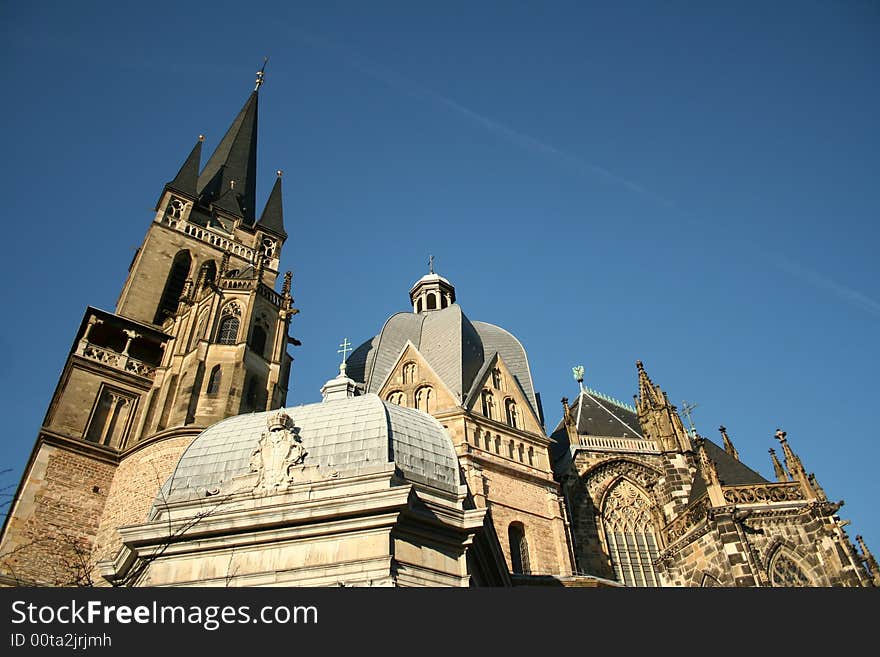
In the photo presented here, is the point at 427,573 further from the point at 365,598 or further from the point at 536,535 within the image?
the point at 536,535

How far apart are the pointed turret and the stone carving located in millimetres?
18647

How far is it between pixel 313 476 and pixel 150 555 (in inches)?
115

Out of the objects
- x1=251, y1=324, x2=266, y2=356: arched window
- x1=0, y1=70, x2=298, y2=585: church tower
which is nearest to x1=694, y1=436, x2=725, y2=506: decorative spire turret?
x1=0, y1=70, x2=298, y2=585: church tower

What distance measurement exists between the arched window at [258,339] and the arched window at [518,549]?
10987 millimetres

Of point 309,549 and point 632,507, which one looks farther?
point 632,507

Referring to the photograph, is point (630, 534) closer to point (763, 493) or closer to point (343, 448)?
point (763, 493)

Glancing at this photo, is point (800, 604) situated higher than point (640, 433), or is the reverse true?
point (640, 433)

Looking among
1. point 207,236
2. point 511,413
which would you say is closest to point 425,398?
point 511,413

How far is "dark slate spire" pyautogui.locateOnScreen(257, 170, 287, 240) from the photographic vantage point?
1500 inches

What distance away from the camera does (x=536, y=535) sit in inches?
894

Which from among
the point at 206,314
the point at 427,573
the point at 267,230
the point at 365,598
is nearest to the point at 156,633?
the point at 365,598

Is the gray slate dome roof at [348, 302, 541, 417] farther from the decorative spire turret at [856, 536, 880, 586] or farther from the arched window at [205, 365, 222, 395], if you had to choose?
the decorative spire turret at [856, 536, 880, 586]

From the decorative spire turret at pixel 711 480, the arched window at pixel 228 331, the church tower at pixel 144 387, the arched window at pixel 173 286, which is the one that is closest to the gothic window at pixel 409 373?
the church tower at pixel 144 387

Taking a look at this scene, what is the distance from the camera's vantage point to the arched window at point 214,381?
79.2 ft
